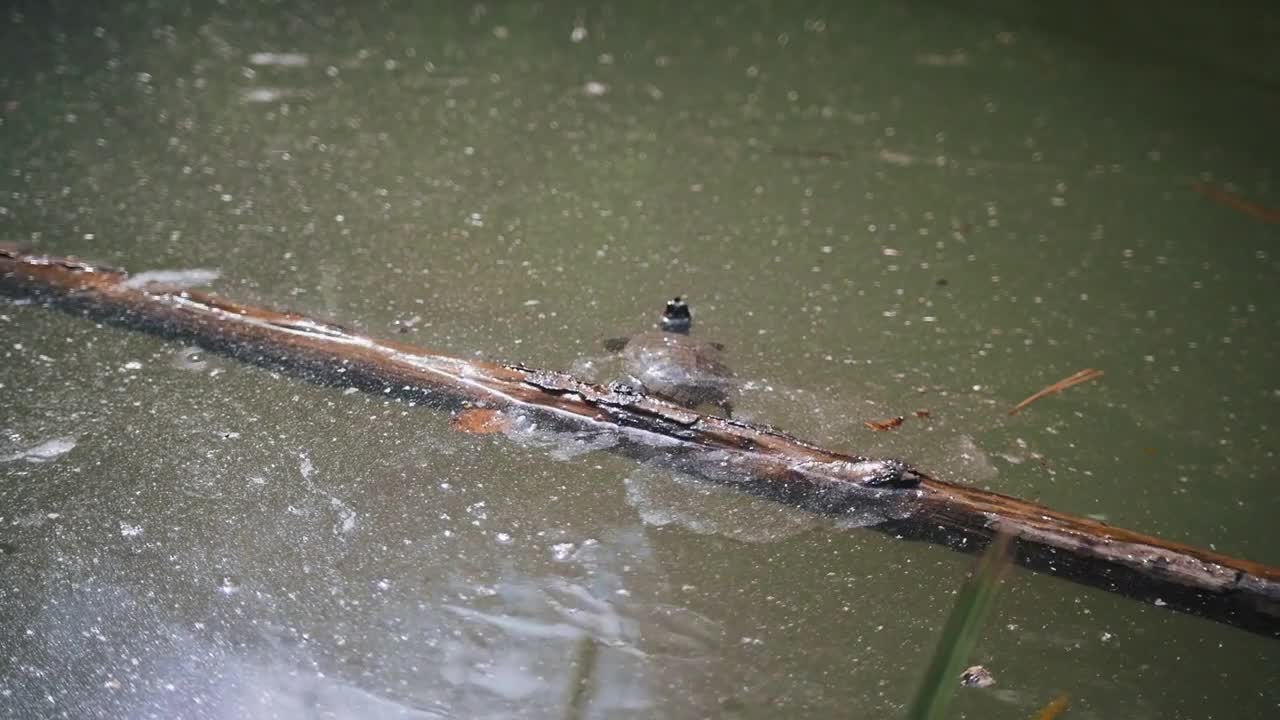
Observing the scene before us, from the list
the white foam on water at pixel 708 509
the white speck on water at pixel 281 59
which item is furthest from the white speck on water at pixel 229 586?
the white speck on water at pixel 281 59

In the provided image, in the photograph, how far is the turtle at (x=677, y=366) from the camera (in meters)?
1.61

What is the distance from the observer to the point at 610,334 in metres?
Answer: 1.80

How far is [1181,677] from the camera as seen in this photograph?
4.25 feet

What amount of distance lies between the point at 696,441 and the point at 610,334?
14.2 inches

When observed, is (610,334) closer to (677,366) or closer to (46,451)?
(677,366)

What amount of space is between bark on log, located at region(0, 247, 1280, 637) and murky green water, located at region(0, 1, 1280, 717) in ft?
0.13

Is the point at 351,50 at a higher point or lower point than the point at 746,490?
higher

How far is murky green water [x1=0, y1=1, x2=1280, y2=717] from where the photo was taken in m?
1.27

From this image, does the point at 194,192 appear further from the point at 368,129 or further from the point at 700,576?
the point at 700,576

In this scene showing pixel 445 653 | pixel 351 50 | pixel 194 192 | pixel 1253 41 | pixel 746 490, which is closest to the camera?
pixel 445 653

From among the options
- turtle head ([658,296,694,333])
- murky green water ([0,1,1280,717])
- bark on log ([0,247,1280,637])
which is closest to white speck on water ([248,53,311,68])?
murky green water ([0,1,1280,717])

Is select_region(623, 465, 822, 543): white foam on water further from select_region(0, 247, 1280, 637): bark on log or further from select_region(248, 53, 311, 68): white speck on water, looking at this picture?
select_region(248, 53, 311, 68): white speck on water

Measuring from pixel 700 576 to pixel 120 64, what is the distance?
211 centimetres

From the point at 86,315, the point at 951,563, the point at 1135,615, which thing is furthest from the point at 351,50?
the point at 1135,615
